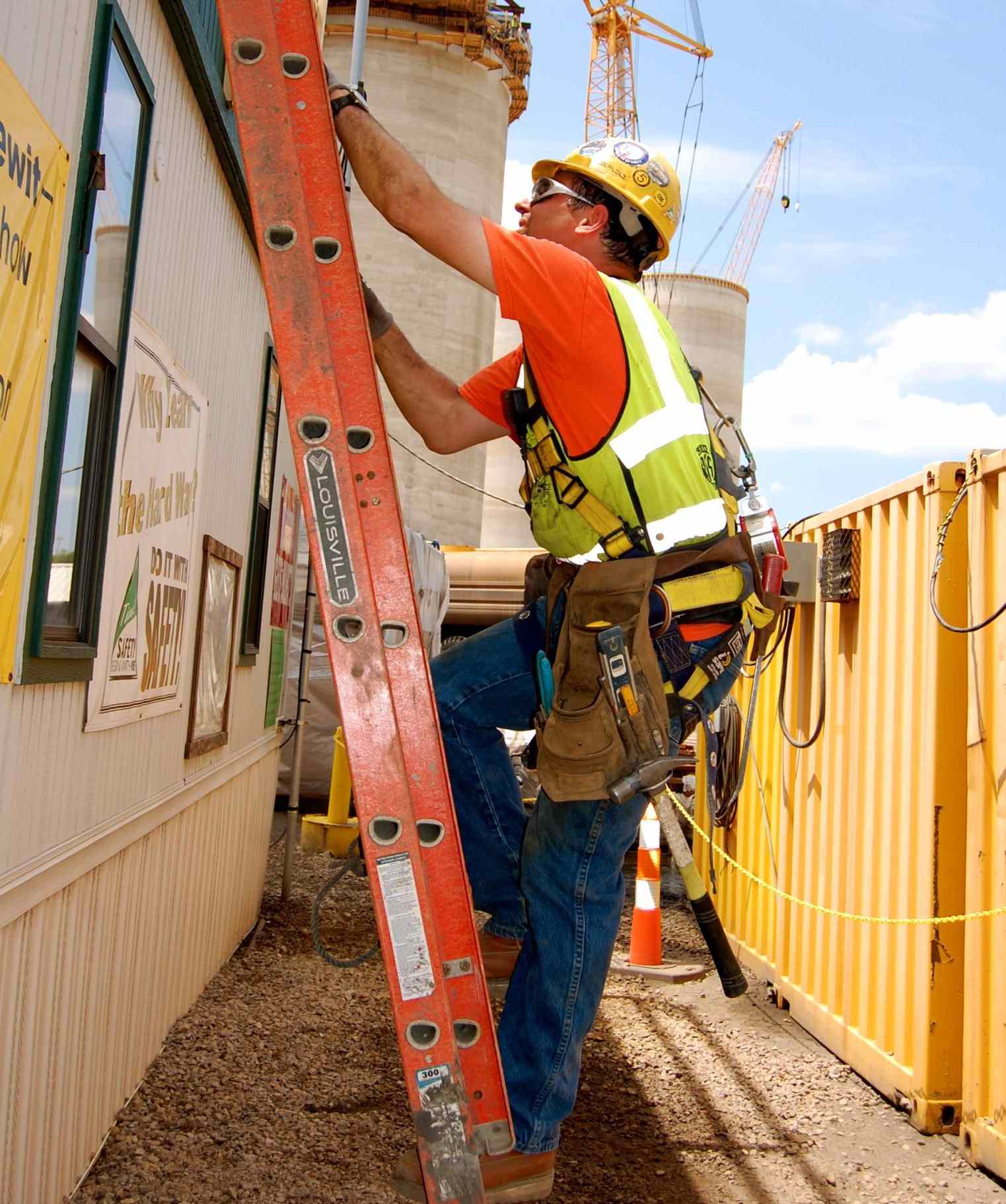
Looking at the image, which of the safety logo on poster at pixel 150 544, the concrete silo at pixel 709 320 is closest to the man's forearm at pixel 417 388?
the safety logo on poster at pixel 150 544

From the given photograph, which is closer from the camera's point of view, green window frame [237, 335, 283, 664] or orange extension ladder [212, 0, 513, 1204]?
orange extension ladder [212, 0, 513, 1204]

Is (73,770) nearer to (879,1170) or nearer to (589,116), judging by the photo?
(879,1170)

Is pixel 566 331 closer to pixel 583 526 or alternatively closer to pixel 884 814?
pixel 583 526

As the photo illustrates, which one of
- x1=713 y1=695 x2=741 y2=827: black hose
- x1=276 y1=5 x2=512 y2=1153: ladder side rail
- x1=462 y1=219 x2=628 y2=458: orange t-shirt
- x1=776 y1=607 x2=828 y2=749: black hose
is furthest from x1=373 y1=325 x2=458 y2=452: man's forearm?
x1=713 y1=695 x2=741 y2=827: black hose

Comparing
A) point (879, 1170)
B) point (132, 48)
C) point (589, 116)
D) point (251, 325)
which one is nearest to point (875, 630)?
point (879, 1170)

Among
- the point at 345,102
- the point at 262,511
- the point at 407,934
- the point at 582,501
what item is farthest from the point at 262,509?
the point at 407,934

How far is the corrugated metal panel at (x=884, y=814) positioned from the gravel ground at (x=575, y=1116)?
23cm

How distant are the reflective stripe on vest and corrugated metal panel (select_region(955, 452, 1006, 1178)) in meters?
1.57

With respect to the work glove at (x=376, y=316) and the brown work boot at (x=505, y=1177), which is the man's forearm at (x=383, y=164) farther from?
the brown work boot at (x=505, y=1177)

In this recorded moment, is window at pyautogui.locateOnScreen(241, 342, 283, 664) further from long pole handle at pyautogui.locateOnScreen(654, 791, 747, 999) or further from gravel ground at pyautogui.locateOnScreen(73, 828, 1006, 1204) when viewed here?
long pole handle at pyautogui.locateOnScreen(654, 791, 747, 999)

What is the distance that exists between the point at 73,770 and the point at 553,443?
1557 millimetres

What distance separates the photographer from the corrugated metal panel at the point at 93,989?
9.23 ft

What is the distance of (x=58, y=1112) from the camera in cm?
311

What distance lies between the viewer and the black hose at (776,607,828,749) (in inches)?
222
